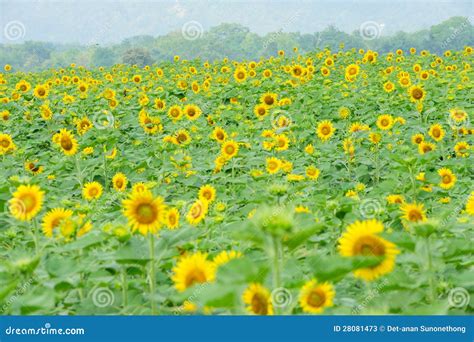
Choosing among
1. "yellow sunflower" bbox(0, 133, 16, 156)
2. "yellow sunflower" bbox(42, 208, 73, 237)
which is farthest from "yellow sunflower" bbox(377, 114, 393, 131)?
"yellow sunflower" bbox(42, 208, 73, 237)

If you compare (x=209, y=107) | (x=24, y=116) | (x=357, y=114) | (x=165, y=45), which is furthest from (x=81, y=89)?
(x=165, y=45)

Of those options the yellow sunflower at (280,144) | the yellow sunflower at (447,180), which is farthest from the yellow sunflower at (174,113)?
the yellow sunflower at (447,180)

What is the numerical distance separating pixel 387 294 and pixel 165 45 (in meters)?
23.8

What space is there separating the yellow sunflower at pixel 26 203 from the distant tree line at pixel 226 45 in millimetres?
18761

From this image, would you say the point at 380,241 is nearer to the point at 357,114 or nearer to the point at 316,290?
the point at 316,290

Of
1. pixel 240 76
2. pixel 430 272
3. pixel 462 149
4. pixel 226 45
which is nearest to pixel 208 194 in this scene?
pixel 430 272

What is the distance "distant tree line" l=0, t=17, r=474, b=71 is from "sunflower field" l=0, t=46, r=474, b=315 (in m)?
10.4

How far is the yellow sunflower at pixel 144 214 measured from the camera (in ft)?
6.75

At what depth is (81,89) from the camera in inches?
371

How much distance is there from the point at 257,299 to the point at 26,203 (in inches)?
52.2

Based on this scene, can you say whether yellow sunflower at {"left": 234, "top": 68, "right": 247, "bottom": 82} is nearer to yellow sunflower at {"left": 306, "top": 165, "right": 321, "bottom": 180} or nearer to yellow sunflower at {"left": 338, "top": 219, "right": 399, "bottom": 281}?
yellow sunflower at {"left": 306, "top": 165, "right": 321, "bottom": 180}

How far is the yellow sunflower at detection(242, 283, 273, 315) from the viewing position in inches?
63.1

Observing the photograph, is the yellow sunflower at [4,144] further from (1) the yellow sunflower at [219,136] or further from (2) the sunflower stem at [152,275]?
(2) the sunflower stem at [152,275]

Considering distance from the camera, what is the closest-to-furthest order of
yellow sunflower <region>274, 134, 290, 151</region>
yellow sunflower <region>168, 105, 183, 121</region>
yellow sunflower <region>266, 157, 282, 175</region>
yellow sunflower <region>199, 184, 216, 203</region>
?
yellow sunflower <region>199, 184, 216, 203</region> < yellow sunflower <region>266, 157, 282, 175</region> < yellow sunflower <region>274, 134, 290, 151</region> < yellow sunflower <region>168, 105, 183, 121</region>
